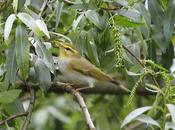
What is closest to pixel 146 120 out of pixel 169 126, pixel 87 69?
pixel 169 126

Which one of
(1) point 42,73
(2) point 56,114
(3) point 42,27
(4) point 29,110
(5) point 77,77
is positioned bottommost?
(2) point 56,114

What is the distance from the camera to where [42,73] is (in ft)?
8.22

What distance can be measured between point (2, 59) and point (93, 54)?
0.39m

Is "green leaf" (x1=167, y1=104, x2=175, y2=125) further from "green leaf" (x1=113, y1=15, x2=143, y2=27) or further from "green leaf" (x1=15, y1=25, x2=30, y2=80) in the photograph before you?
"green leaf" (x1=15, y1=25, x2=30, y2=80)

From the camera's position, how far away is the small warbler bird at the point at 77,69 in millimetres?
3088

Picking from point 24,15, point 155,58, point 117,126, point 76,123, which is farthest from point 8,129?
point 76,123

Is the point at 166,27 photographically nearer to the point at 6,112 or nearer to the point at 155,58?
the point at 155,58

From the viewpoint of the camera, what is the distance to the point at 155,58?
10.1 feet

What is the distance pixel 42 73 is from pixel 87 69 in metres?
0.64

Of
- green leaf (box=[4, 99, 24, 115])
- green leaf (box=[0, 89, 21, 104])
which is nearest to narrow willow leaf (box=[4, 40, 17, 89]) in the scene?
green leaf (box=[0, 89, 21, 104])

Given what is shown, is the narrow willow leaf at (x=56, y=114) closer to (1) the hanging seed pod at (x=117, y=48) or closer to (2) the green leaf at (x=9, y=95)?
(2) the green leaf at (x=9, y=95)

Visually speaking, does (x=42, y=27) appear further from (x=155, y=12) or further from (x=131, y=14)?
(x=155, y=12)

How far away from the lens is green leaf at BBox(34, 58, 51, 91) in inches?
98.6

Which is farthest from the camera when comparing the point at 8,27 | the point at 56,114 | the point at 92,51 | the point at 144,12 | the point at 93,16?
the point at 56,114
